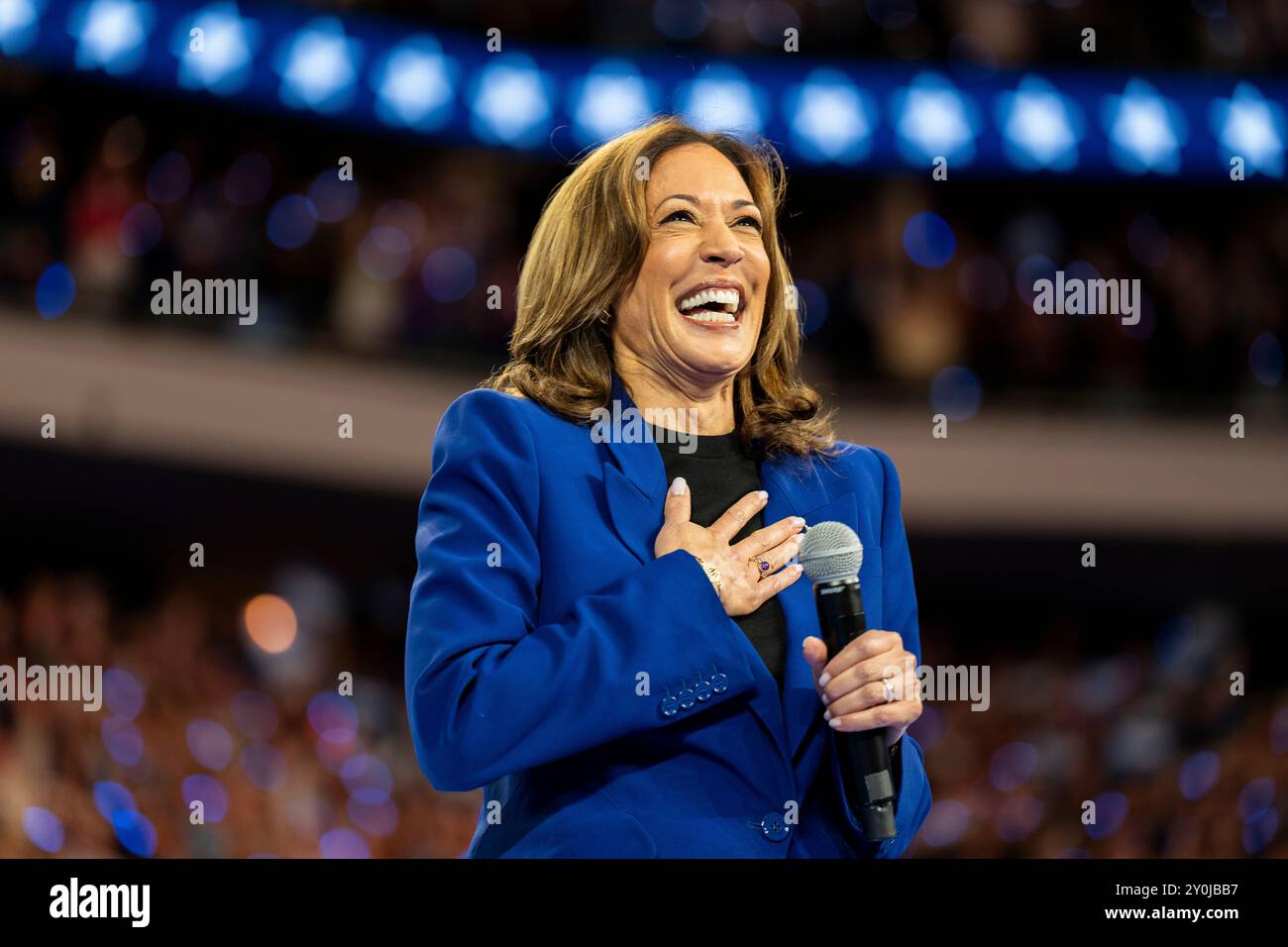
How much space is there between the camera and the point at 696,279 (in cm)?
160

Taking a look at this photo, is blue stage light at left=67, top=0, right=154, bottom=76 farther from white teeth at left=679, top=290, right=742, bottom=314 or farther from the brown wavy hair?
white teeth at left=679, top=290, right=742, bottom=314

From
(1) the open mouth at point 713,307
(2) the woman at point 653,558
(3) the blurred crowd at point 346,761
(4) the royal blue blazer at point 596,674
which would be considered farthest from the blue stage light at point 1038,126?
(4) the royal blue blazer at point 596,674

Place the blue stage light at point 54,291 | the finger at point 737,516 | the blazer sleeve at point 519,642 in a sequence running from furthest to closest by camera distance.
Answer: the blue stage light at point 54,291
the finger at point 737,516
the blazer sleeve at point 519,642

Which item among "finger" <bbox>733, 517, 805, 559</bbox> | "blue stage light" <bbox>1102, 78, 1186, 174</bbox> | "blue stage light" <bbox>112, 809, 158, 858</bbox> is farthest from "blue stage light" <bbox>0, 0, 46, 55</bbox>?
"finger" <bbox>733, 517, 805, 559</bbox>

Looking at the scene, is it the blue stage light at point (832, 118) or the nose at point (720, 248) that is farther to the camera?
the blue stage light at point (832, 118)

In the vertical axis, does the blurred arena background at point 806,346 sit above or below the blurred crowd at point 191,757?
above

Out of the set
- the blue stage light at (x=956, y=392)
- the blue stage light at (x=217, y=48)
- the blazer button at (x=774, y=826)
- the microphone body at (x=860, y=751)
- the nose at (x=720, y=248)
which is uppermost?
the blue stage light at (x=217, y=48)

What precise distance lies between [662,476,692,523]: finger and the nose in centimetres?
26

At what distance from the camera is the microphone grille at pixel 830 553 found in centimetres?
144

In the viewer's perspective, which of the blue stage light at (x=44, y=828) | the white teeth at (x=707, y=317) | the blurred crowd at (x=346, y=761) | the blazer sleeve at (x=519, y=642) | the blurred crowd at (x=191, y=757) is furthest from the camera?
the blurred crowd at (x=346, y=761)

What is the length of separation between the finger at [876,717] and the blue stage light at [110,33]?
6.42 m

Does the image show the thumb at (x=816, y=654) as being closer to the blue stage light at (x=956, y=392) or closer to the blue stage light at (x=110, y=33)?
the blue stage light at (x=956, y=392)

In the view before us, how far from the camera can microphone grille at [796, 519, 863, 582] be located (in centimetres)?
144

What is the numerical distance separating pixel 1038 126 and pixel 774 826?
6.85m
